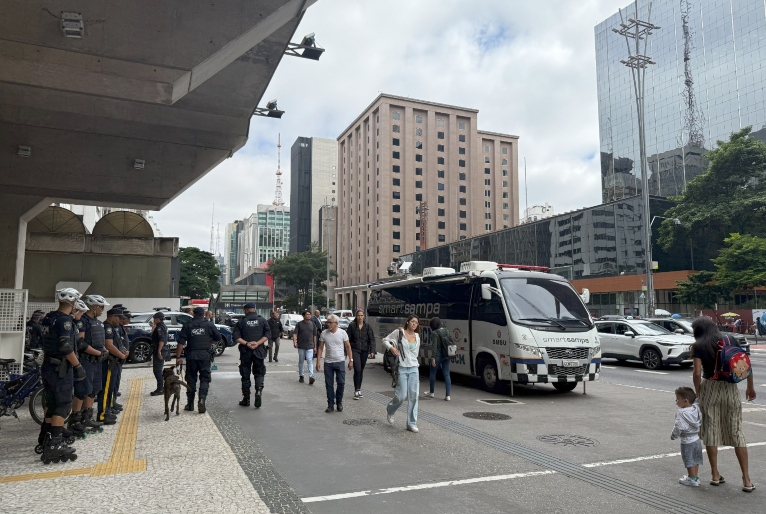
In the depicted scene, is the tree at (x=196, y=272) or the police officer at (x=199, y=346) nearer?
the police officer at (x=199, y=346)

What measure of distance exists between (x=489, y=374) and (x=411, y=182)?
288ft

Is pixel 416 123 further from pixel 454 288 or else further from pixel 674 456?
pixel 674 456

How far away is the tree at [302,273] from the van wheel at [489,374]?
73.6 m

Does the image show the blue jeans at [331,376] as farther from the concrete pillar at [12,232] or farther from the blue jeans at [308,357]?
the concrete pillar at [12,232]

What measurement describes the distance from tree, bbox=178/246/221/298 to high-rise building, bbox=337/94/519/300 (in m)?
29.6

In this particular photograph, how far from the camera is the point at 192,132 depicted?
15188mm

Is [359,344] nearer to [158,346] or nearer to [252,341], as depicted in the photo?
[252,341]

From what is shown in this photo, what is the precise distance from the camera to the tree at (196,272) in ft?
233

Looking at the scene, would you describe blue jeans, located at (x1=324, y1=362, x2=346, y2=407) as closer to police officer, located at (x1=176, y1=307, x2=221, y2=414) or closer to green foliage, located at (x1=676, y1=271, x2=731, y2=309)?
police officer, located at (x1=176, y1=307, x2=221, y2=414)

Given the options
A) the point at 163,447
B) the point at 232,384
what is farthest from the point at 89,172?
the point at 163,447

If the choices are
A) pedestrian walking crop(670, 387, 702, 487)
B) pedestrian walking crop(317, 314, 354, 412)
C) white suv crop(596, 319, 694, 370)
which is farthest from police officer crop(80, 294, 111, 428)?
white suv crop(596, 319, 694, 370)

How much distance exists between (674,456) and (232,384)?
10.1 meters

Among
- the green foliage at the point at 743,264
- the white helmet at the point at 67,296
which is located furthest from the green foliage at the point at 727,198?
the white helmet at the point at 67,296

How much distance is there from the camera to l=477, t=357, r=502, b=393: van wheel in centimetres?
1252
